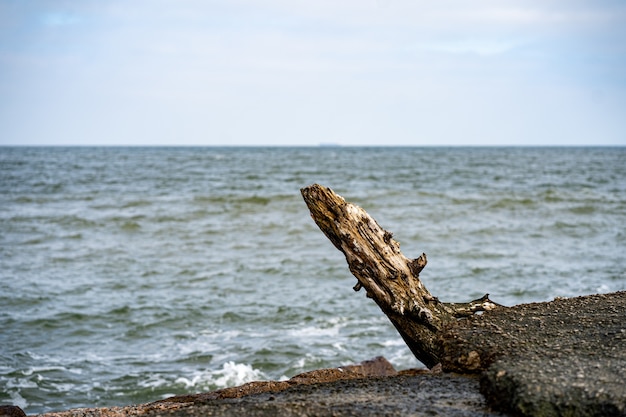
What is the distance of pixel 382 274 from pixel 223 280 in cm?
639

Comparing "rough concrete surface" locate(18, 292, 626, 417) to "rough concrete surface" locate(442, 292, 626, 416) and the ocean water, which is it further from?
the ocean water

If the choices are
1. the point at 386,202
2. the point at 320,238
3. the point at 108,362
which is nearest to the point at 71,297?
the point at 108,362

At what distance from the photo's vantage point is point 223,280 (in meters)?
10.8

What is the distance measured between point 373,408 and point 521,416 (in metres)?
0.72

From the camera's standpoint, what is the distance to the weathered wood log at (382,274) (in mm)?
4730

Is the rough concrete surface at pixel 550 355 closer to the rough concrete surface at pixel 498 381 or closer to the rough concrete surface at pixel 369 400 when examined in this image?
the rough concrete surface at pixel 498 381

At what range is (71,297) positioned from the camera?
9719mm

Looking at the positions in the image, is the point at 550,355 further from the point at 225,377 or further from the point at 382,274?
the point at 225,377

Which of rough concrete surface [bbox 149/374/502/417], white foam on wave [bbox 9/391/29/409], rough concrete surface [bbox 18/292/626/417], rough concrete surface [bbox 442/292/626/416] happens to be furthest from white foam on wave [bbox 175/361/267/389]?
rough concrete surface [bbox 442/292/626/416]

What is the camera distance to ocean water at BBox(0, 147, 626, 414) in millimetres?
7250

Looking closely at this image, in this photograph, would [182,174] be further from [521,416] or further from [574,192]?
[521,416]

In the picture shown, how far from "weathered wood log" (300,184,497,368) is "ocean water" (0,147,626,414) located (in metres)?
2.58

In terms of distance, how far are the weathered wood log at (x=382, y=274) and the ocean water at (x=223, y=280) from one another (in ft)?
8.47

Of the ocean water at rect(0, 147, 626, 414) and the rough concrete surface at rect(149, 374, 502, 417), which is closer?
the rough concrete surface at rect(149, 374, 502, 417)
